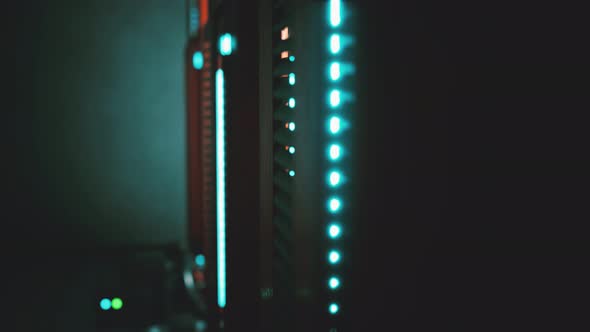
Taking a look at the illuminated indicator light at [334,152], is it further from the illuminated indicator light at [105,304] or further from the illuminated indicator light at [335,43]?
the illuminated indicator light at [105,304]

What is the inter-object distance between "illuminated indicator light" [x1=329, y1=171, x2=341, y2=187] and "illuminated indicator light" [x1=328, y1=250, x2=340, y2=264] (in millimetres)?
42

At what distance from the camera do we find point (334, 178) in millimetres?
296

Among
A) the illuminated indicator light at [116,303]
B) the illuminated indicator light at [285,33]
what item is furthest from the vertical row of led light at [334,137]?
the illuminated indicator light at [116,303]

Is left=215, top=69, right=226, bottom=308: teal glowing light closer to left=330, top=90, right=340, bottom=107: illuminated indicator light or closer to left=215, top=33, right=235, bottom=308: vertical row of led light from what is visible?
left=215, top=33, right=235, bottom=308: vertical row of led light

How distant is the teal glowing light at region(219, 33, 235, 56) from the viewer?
588 mm

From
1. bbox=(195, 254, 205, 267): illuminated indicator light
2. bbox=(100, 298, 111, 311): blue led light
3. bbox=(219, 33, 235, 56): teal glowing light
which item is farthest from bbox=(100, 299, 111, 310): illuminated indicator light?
bbox=(219, 33, 235, 56): teal glowing light

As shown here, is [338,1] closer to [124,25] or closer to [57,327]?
[57,327]

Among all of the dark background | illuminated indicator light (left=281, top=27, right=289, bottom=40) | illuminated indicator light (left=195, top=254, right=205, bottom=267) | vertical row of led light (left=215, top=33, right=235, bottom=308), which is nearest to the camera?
the dark background

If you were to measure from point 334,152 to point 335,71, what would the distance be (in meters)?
0.05

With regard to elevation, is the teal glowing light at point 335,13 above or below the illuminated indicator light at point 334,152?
above

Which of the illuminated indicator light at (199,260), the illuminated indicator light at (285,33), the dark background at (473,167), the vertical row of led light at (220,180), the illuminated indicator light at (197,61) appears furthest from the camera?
the illuminated indicator light at (199,260)

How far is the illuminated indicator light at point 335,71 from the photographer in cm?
29

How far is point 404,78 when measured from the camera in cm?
26

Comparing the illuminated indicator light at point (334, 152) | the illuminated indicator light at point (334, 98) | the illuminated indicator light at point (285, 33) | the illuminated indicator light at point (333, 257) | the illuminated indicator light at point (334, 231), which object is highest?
the illuminated indicator light at point (285, 33)
